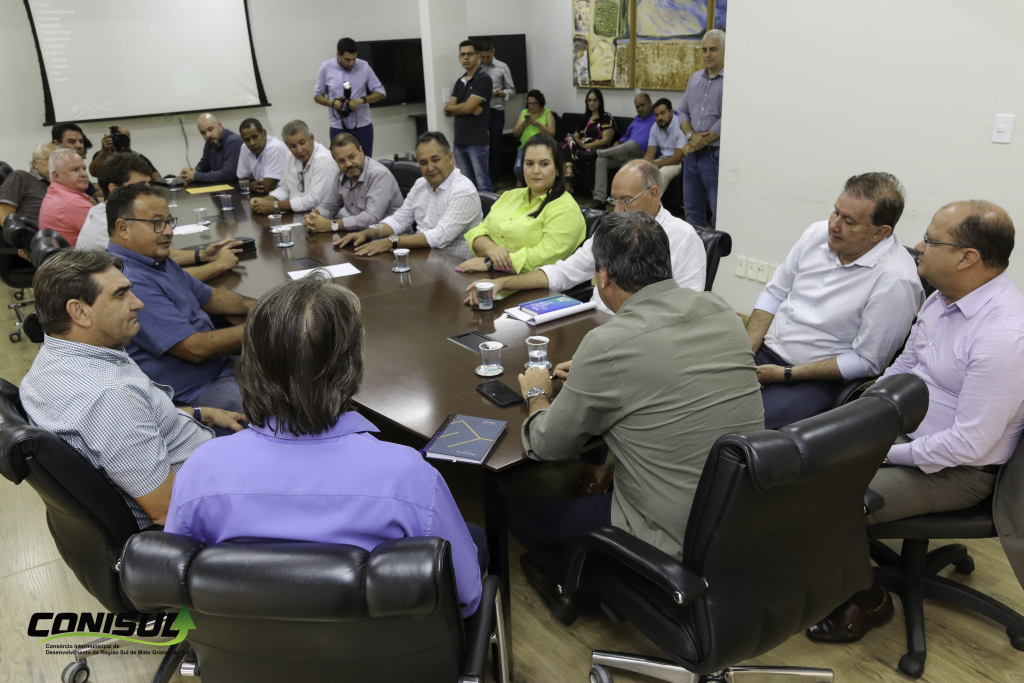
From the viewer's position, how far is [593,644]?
2.14 metres

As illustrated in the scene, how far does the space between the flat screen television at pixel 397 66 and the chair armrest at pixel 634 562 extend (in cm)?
816

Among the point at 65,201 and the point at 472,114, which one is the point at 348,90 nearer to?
the point at 472,114

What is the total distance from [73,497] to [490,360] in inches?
45.4

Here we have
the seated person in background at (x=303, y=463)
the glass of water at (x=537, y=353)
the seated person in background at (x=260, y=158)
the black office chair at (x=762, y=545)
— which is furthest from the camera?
the seated person in background at (x=260, y=158)

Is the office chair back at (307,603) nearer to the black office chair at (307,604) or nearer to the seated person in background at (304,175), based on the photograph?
the black office chair at (307,604)

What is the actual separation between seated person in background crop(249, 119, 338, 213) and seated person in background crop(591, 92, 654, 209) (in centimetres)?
344

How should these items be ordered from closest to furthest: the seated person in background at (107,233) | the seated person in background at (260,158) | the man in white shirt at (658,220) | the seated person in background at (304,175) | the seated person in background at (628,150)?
the man in white shirt at (658,220), the seated person in background at (107,233), the seated person in background at (304,175), the seated person in background at (260,158), the seated person in background at (628,150)

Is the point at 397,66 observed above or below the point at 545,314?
above

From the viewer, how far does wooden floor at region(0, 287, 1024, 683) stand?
2.01 metres

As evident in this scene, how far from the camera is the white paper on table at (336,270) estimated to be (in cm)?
330

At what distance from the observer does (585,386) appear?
1.63 meters

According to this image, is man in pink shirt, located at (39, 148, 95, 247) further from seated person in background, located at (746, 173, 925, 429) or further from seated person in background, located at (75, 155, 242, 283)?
seated person in background, located at (746, 173, 925, 429)

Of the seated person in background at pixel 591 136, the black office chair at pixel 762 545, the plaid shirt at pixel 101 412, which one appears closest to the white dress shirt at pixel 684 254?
the black office chair at pixel 762 545

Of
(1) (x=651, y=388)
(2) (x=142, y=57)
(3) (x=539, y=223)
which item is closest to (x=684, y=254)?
(3) (x=539, y=223)
